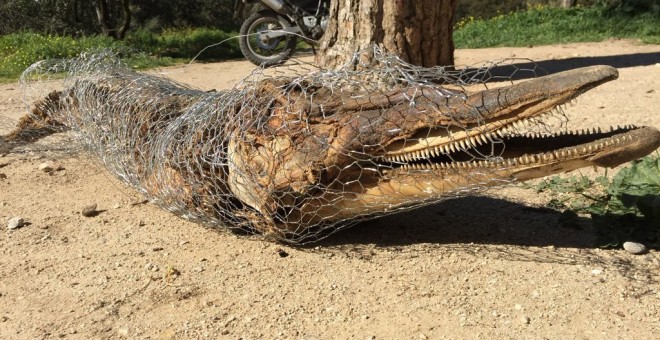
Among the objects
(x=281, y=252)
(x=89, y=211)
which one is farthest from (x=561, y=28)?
(x=281, y=252)

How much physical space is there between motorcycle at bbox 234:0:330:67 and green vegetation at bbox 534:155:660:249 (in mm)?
6057

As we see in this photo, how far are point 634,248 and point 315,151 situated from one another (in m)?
1.40

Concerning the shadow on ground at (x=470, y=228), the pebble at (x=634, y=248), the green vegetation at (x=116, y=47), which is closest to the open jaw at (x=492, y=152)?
the shadow on ground at (x=470, y=228)

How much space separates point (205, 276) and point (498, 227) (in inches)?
54.8

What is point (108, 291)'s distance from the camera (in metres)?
2.97

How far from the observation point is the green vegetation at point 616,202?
3262mm

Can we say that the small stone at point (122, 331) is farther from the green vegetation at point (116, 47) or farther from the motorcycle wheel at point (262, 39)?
the motorcycle wheel at point (262, 39)

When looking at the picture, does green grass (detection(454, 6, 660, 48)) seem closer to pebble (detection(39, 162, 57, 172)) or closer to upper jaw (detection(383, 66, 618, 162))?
pebble (detection(39, 162, 57, 172))

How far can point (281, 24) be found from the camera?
1028 centimetres

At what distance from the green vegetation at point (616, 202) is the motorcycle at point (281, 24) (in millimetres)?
6057

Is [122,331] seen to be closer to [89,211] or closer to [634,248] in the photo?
[89,211]

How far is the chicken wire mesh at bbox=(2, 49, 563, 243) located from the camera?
9.07 feet

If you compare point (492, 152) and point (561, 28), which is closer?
point (492, 152)

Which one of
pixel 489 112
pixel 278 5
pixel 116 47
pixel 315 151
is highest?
pixel 489 112
